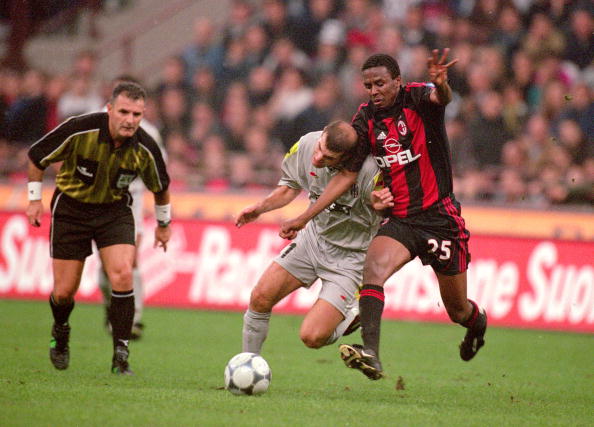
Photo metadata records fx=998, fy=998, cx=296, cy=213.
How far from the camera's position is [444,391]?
25.8ft

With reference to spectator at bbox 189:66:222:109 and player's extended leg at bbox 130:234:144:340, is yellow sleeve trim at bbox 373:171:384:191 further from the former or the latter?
spectator at bbox 189:66:222:109

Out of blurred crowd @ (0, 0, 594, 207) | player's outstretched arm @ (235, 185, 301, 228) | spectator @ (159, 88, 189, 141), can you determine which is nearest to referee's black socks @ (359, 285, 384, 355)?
player's outstretched arm @ (235, 185, 301, 228)

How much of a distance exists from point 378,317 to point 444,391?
128cm

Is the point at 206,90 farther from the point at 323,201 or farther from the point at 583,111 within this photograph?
the point at 323,201

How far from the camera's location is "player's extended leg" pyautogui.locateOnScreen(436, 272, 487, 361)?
7.61 m

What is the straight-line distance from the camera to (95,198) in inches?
316

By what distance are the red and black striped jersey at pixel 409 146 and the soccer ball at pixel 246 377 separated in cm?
153

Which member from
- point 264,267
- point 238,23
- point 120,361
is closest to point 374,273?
point 120,361

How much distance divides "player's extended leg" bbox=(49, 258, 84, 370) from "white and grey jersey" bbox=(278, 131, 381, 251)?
73.0 inches

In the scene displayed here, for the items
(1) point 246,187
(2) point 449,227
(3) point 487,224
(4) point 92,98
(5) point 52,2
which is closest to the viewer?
(2) point 449,227

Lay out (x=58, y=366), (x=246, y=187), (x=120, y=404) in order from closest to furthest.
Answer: (x=120, y=404), (x=58, y=366), (x=246, y=187)

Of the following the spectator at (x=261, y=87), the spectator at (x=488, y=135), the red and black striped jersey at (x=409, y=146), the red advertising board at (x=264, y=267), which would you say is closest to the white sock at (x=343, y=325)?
the red and black striped jersey at (x=409, y=146)

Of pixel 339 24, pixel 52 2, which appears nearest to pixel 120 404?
pixel 339 24

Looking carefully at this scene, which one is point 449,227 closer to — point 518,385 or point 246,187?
point 518,385
